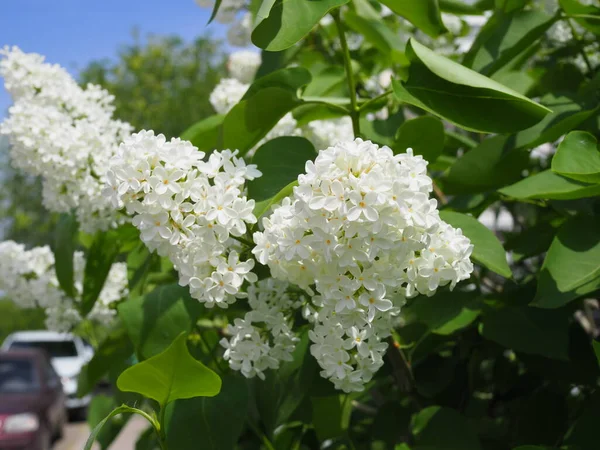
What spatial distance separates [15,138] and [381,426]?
1.08 m

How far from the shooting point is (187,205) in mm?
1117

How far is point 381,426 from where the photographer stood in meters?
1.70

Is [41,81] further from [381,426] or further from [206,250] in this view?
[381,426]

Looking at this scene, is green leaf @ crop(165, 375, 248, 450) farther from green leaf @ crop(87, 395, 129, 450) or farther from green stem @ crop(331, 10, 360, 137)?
green leaf @ crop(87, 395, 129, 450)

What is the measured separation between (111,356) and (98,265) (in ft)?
0.74

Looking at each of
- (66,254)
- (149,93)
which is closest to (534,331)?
(66,254)

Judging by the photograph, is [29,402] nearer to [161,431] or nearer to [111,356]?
[111,356]

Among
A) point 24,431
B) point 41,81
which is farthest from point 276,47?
point 24,431

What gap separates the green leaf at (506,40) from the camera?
4.66ft

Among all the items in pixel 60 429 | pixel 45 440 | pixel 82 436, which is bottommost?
pixel 82 436

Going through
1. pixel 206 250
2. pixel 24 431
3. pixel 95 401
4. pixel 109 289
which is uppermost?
pixel 206 250

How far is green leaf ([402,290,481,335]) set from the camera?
4.72ft

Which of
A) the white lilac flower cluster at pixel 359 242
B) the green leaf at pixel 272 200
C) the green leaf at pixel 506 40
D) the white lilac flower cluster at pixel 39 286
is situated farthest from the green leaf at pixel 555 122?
the white lilac flower cluster at pixel 39 286

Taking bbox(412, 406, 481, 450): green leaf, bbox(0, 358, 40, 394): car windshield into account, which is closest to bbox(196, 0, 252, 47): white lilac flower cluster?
bbox(412, 406, 481, 450): green leaf
